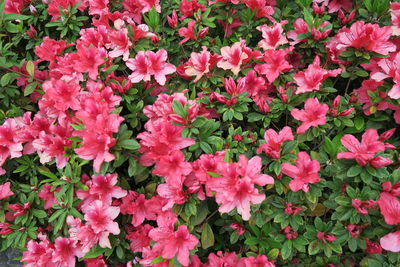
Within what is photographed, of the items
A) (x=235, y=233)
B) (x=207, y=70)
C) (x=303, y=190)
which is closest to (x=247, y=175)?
(x=303, y=190)

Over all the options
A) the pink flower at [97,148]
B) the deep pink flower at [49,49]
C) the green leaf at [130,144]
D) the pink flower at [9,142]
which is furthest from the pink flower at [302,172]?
the deep pink flower at [49,49]

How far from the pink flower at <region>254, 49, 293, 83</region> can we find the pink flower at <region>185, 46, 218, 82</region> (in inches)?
10.0

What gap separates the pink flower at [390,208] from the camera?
1.37 m

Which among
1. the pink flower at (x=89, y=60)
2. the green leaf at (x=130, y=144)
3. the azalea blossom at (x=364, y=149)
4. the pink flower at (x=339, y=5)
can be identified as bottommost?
the green leaf at (x=130, y=144)

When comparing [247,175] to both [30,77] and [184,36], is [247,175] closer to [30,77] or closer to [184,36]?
[184,36]

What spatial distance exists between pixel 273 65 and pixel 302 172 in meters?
0.60

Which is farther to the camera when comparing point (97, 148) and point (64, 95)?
point (64, 95)

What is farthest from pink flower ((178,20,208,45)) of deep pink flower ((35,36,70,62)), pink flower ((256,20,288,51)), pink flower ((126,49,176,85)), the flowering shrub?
deep pink flower ((35,36,70,62))

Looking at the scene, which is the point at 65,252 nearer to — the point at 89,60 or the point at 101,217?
the point at 101,217

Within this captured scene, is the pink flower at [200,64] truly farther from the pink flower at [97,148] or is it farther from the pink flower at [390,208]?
the pink flower at [390,208]

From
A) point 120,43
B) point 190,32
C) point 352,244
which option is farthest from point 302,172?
point 120,43

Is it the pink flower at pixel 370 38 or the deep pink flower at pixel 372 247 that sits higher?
the pink flower at pixel 370 38

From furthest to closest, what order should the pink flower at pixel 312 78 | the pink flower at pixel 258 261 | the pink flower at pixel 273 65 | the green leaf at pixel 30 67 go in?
the green leaf at pixel 30 67 < the pink flower at pixel 273 65 < the pink flower at pixel 312 78 < the pink flower at pixel 258 261

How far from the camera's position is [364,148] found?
4.80 feet
